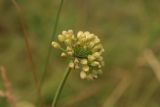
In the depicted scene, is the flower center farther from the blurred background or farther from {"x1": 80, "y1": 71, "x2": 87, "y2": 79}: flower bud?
the blurred background

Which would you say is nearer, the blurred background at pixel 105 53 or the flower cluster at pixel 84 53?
the flower cluster at pixel 84 53

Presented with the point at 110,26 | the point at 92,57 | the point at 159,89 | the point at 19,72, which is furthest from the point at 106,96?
the point at 92,57

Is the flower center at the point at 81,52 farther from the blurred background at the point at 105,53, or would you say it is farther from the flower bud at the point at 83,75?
the blurred background at the point at 105,53

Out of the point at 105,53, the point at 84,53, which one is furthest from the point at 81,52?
the point at 105,53

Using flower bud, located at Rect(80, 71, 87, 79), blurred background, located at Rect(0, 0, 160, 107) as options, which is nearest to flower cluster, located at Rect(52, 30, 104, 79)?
flower bud, located at Rect(80, 71, 87, 79)

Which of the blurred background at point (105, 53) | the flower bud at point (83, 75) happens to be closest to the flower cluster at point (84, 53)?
the flower bud at point (83, 75)
